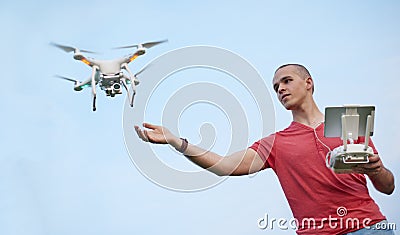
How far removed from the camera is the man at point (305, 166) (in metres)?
A: 4.94

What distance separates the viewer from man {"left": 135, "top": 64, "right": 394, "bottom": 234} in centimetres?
494

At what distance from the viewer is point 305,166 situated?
5.23m

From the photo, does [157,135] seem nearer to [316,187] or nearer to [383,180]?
[316,187]

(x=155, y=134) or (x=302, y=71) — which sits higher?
(x=302, y=71)

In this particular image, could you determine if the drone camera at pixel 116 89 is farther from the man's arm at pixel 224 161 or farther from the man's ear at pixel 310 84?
the man's ear at pixel 310 84

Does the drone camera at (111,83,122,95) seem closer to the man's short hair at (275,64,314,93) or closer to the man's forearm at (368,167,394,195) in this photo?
the man's short hair at (275,64,314,93)

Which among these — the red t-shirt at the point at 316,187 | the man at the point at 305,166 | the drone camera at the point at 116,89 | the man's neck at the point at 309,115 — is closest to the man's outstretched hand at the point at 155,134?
the man at the point at 305,166

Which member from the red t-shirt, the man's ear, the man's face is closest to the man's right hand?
the red t-shirt

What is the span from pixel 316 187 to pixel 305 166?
196 millimetres

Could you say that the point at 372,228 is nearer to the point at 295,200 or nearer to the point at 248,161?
the point at 295,200

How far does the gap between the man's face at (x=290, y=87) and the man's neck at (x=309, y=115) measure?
6 cm

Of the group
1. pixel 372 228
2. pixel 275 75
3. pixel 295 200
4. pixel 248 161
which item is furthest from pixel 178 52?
pixel 372 228

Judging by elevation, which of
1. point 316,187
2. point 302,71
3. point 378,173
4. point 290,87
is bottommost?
point 316,187

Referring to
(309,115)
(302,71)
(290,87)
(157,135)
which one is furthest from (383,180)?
(157,135)
